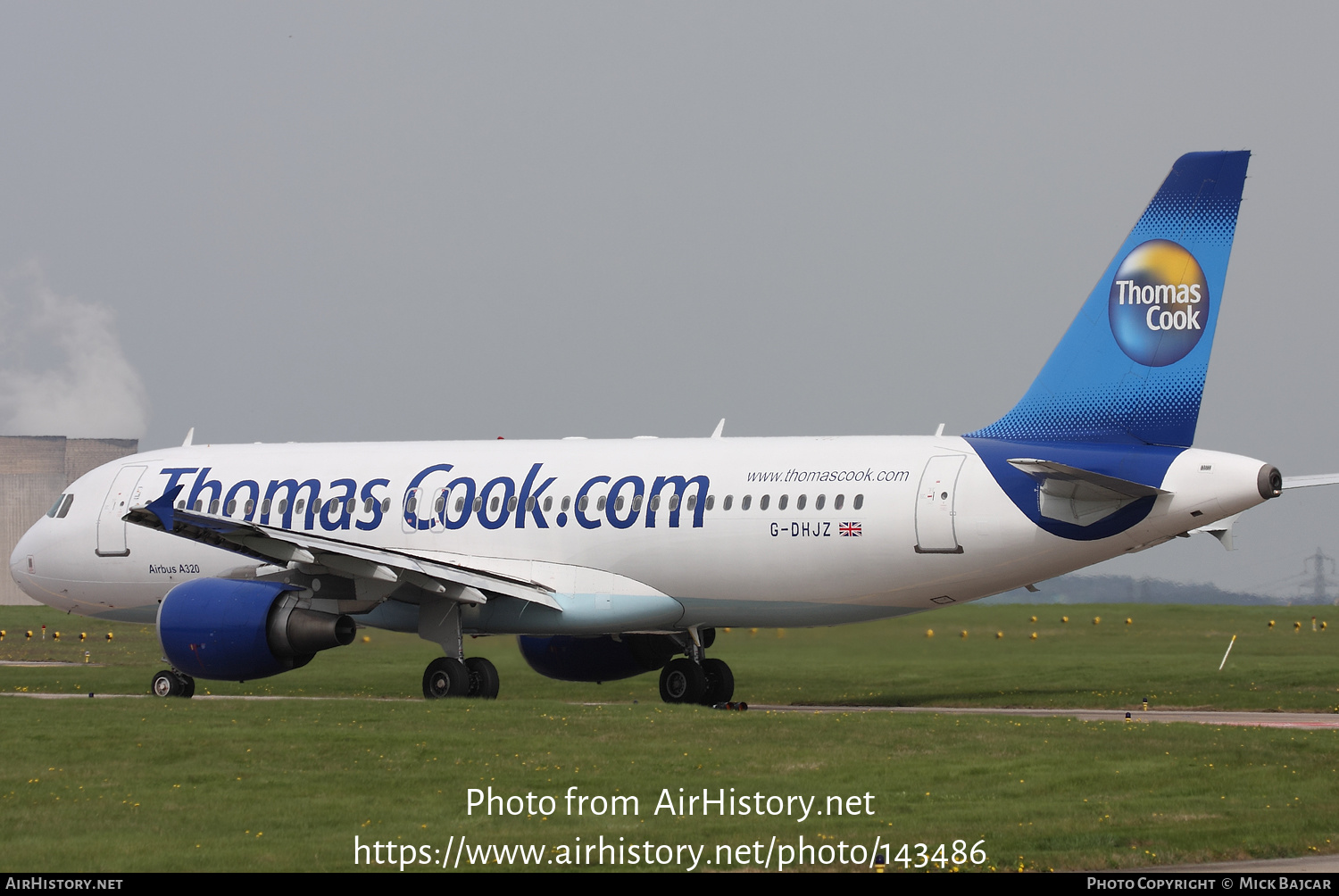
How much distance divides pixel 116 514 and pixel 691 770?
17.5 metres

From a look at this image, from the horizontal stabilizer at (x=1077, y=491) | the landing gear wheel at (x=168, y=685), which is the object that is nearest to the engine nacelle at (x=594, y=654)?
the landing gear wheel at (x=168, y=685)

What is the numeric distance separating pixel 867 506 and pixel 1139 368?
451cm

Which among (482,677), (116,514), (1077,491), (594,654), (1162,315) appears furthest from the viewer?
(116,514)

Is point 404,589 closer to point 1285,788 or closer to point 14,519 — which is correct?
point 1285,788

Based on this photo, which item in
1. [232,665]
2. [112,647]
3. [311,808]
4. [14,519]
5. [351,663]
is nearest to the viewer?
[311,808]

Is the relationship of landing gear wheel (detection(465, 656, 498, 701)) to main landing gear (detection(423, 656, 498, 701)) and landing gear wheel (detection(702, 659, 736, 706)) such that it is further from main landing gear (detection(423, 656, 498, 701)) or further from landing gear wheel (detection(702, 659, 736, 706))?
landing gear wheel (detection(702, 659, 736, 706))

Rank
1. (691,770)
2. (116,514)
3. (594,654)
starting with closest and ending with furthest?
(691,770)
(594,654)
(116,514)

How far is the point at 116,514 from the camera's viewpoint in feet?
106

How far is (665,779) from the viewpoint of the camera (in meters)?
18.0

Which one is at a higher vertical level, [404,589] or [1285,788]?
[404,589]

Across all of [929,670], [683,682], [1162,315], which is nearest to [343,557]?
[683,682]

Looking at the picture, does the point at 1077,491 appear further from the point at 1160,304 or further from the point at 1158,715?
the point at 1158,715

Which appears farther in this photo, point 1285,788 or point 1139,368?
point 1139,368
